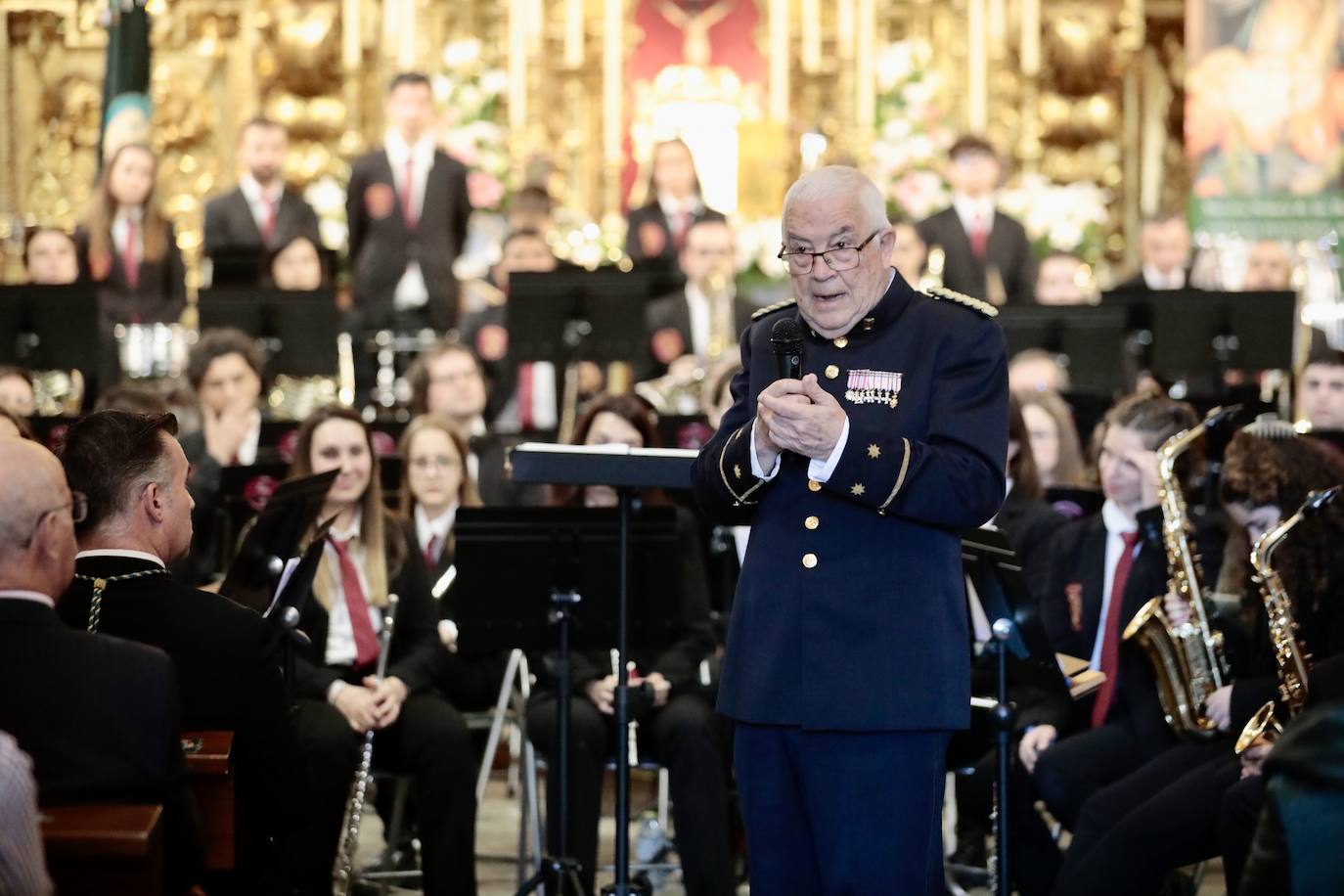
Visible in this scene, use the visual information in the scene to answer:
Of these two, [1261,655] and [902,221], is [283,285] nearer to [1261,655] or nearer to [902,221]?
[902,221]

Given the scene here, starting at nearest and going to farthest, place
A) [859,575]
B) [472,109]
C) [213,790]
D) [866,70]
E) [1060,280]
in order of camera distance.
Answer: [859,575]
[213,790]
[1060,280]
[472,109]
[866,70]

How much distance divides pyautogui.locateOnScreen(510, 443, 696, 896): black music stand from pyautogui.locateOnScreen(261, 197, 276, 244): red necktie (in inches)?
263

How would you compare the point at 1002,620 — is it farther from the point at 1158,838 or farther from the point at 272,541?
the point at 272,541

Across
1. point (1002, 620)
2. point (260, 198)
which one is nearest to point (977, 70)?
point (260, 198)

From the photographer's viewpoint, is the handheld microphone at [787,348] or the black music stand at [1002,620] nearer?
the handheld microphone at [787,348]

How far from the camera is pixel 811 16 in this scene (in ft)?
45.6

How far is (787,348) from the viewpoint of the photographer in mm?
3682

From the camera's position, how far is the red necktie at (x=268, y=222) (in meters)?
11.3

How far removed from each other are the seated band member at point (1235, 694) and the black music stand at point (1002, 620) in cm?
31

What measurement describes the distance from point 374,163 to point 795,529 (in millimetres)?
7972

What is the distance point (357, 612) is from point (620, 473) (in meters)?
1.79

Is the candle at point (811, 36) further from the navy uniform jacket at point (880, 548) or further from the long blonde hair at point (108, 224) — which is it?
→ the navy uniform jacket at point (880, 548)


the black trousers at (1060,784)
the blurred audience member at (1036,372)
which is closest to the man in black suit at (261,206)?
the blurred audience member at (1036,372)

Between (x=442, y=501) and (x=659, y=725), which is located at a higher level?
(x=442, y=501)
